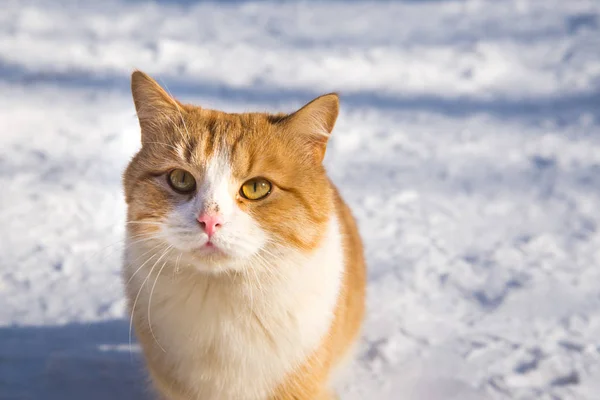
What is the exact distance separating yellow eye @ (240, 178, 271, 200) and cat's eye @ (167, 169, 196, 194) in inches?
4.6

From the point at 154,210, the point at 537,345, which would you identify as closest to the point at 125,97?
the point at 154,210

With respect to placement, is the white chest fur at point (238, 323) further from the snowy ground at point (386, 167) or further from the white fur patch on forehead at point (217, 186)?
the snowy ground at point (386, 167)

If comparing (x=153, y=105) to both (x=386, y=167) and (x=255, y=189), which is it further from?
(x=386, y=167)

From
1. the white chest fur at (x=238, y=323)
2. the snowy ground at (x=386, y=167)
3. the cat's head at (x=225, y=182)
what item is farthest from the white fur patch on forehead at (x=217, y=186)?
the snowy ground at (x=386, y=167)

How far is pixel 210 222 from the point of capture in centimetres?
141

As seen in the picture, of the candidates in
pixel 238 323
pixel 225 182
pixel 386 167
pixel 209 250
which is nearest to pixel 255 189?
pixel 225 182

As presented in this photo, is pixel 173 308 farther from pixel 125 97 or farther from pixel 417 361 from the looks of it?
pixel 125 97

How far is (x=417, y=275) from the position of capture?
2.51 meters

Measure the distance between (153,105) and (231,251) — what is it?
477mm

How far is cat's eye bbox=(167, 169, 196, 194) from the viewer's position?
1532 mm

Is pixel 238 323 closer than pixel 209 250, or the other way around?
pixel 209 250

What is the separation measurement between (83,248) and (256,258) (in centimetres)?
121

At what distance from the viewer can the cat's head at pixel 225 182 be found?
1451 millimetres

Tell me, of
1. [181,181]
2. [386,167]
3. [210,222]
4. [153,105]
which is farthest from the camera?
[386,167]
